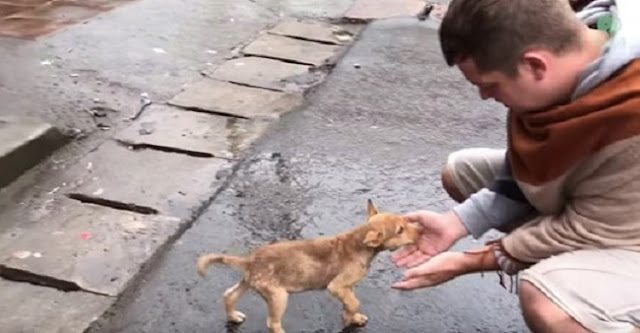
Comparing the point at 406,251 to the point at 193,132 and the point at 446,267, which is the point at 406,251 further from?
the point at 193,132

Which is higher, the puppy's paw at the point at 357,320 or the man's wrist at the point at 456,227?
the man's wrist at the point at 456,227

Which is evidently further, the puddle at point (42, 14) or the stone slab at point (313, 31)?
the stone slab at point (313, 31)

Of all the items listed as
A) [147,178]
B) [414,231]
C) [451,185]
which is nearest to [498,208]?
[414,231]

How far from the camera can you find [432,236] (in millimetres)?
3023

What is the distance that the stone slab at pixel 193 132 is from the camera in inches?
177

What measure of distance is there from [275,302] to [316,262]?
6.6 inches

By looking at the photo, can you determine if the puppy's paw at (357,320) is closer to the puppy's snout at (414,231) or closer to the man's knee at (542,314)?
the puppy's snout at (414,231)

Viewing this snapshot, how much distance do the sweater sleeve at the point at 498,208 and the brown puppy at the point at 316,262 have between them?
0.54 feet

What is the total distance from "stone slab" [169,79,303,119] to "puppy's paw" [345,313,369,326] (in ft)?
6.19

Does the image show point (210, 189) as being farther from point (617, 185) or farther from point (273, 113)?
point (617, 185)

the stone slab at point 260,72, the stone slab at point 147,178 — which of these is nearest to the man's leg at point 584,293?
the stone slab at point 147,178

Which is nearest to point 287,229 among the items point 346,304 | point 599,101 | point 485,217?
point 346,304

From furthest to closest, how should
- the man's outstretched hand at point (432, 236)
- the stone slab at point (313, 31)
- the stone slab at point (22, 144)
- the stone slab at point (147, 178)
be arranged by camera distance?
the stone slab at point (313, 31) < the stone slab at point (22, 144) < the stone slab at point (147, 178) < the man's outstretched hand at point (432, 236)

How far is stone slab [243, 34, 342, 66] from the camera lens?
5836 mm
